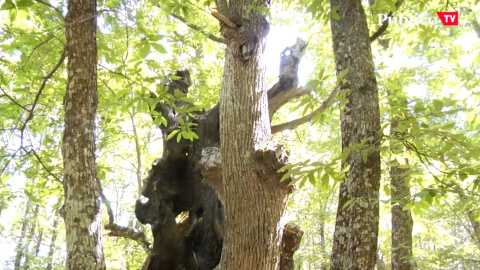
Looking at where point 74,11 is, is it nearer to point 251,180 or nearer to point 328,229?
point 251,180

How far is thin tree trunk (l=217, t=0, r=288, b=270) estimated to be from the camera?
11.1 feet

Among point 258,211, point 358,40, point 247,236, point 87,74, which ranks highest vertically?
point 358,40

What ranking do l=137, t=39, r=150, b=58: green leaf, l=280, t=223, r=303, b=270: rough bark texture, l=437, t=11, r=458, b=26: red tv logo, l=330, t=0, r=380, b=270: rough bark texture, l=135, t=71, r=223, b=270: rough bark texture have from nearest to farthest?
l=330, t=0, r=380, b=270: rough bark texture < l=137, t=39, r=150, b=58: green leaf < l=437, t=11, r=458, b=26: red tv logo < l=280, t=223, r=303, b=270: rough bark texture < l=135, t=71, r=223, b=270: rough bark texture

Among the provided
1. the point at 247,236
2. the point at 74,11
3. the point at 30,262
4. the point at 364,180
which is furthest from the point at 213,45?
the point at 30,262

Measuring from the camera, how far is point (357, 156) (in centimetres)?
245

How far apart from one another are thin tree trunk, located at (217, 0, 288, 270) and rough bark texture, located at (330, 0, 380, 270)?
0.91 meters

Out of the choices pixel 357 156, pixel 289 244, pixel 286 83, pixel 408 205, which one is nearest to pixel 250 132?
pixel 357 156

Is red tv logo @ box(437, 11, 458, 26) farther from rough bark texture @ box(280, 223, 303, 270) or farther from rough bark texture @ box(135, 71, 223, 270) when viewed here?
rough bark texture @ box(135, 71, 223, 270)

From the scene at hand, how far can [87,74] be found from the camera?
3043mm

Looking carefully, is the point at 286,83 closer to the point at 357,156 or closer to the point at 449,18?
the point at 449,18

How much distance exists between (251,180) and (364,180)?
4.03 feet

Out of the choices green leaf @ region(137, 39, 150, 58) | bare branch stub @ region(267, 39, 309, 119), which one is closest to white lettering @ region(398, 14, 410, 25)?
bare branch stub @ region(267, 39, 309, 119)

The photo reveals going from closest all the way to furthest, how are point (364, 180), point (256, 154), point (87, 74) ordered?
point (364, 180), point (87, 74), point (256, 154)

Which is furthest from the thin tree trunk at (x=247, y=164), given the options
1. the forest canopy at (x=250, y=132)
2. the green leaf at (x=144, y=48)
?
the green leaf at (x=144, y=48)
